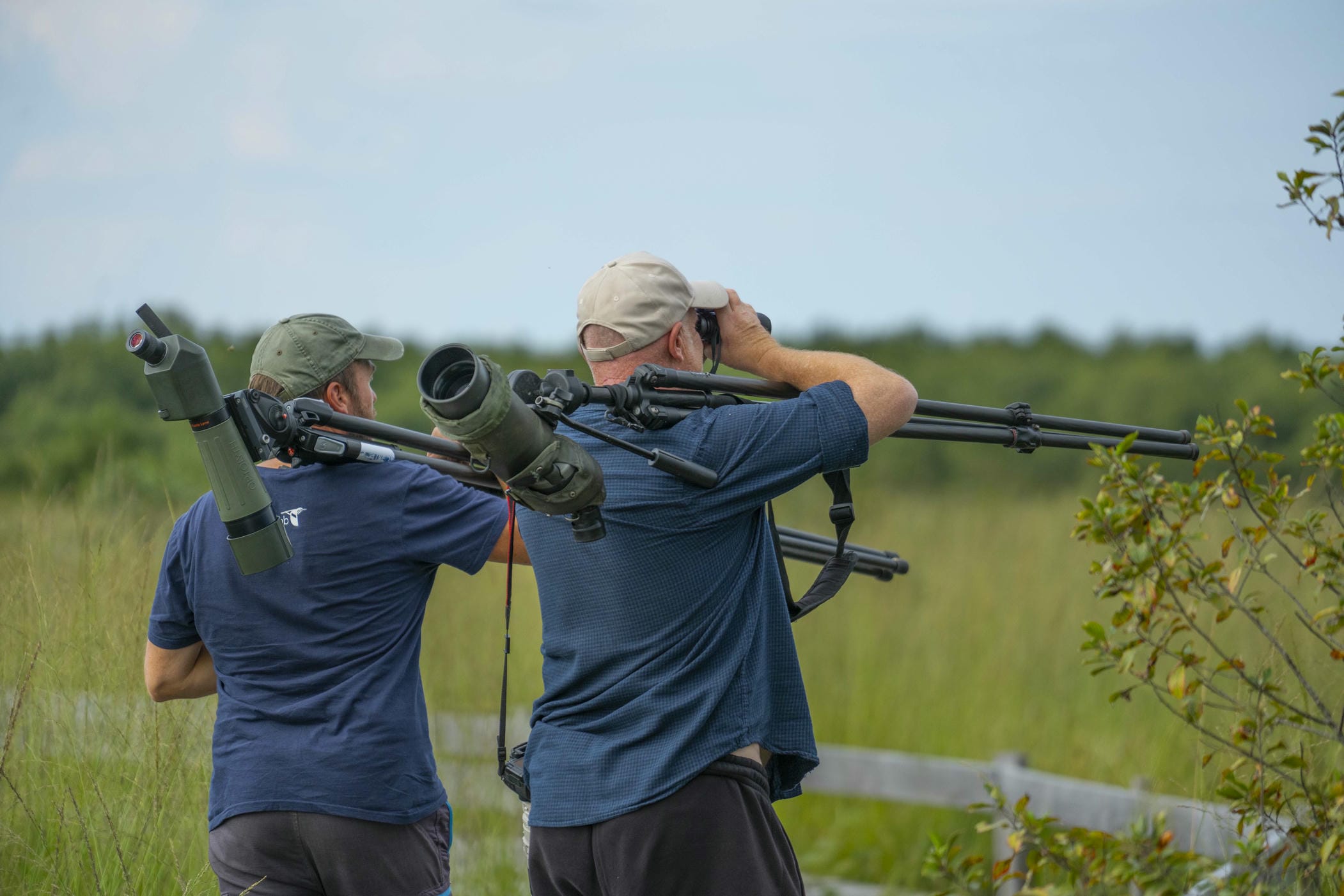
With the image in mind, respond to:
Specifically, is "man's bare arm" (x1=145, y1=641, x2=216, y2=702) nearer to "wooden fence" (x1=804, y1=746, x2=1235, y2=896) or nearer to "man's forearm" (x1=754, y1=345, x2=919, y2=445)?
"man's forearm" (x1=754, y1=345, x2=919, y2=445)

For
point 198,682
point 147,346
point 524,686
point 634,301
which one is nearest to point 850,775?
point 524,686

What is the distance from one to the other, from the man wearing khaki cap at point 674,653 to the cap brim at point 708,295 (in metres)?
0.11

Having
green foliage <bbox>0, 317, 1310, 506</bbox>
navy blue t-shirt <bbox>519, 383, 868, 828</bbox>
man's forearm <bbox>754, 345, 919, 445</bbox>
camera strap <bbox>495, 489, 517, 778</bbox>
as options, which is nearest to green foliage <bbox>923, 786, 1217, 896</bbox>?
navy blue t-shirt <bbox>519, 383, 868, 828</bbox>

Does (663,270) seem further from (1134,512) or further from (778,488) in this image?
(1134,512)

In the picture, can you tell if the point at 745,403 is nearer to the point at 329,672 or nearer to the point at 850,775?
the point at 329,672

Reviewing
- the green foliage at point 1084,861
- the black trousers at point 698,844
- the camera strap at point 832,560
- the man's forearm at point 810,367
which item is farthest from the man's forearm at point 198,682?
the green foliage at point 1084,861

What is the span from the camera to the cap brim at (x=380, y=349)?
3.01m

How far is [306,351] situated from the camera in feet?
9.47

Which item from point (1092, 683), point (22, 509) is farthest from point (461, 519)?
point (1092, 683)

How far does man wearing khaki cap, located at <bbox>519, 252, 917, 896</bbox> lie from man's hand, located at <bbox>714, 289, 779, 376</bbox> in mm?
209

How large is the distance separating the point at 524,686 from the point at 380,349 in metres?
3.66

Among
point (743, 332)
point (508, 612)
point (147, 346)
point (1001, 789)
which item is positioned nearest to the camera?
point (147, 346)

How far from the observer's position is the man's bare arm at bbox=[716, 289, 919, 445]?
239 centimetres

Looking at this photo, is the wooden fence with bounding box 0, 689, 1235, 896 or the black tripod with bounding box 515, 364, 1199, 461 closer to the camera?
the black tripod with bounding box 515, 364, 1199, 461
